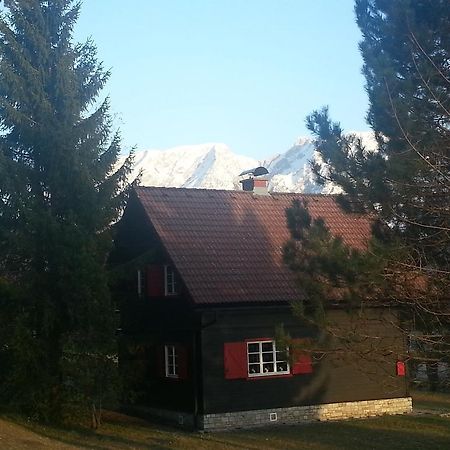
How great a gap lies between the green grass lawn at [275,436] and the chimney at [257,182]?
28.2ft

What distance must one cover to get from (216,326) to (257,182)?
754cm

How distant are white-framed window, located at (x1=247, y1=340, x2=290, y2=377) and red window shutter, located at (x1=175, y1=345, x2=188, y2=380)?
170 centimetres

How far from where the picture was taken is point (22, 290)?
19578 millimetres

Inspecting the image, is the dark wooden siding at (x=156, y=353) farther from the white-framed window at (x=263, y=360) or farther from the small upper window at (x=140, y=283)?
the white-framed window at (x=263, y=360)

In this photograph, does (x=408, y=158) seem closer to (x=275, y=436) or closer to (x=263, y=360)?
(x=275, y=436)

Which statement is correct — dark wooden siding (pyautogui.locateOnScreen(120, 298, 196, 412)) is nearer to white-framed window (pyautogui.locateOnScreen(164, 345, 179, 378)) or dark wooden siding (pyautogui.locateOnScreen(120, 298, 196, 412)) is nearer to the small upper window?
white-framed window (pyautogui.locateOnScreen(164, 345, 179, 378))

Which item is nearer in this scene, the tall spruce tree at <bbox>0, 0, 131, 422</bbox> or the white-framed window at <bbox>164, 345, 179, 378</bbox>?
the tall spruce tree at <bbox>0, 0, 131, 422</bbox>

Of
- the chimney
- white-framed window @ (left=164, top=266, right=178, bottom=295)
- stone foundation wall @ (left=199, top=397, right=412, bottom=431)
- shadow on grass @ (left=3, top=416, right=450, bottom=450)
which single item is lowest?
shadow on grass @ (left=3, top=416, right=450, bottom=450)

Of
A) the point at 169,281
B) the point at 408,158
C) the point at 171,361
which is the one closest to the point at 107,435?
the point at 171,361

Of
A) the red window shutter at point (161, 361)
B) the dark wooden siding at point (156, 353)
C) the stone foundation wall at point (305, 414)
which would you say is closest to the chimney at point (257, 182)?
the dark wooden siding at point (156, 353)

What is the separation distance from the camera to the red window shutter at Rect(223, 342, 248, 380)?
65.8 feet

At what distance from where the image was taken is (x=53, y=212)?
804 inches

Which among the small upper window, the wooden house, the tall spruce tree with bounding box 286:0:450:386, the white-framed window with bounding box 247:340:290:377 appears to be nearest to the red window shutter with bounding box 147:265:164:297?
the wooden house

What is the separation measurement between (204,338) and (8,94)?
330 inches
